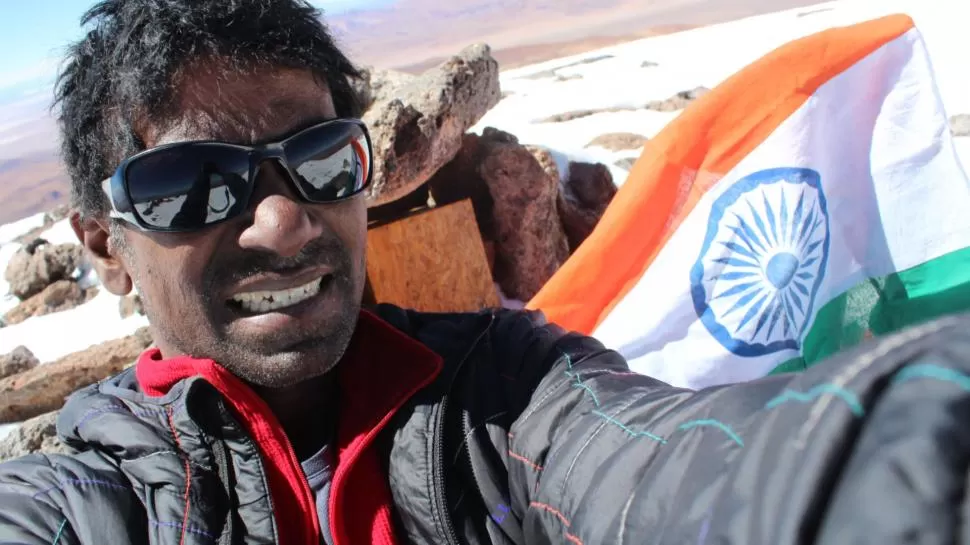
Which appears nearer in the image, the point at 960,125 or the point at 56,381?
the point at 56,381

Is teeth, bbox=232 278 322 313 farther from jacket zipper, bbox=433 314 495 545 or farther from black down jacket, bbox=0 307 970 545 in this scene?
jacket zipper, bbox=433 314 495 545

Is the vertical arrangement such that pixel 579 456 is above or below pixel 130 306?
above

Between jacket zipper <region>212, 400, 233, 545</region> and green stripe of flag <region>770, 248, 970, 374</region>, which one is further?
green stripe of flag <region>770, 248, 970, 374</region>

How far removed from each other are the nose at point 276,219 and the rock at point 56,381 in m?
3.43

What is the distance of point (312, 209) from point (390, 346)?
36cm

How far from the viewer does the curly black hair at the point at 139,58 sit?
48.8 inches

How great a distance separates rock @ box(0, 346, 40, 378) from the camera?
4812 millimetres

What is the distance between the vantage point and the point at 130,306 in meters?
5.41

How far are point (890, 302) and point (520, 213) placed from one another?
2.38 metres

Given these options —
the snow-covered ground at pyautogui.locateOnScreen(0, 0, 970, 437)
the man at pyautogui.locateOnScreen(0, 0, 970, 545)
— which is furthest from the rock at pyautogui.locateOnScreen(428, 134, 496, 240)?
the man at pyautogui.locateOnScreen(0, 0, 970, 545)

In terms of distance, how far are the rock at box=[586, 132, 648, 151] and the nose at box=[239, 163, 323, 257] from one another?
520 centimetres

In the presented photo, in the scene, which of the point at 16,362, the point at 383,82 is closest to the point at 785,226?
the point at 383,82

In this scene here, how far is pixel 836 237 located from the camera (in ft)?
8.34

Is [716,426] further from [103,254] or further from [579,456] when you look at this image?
[103,254]
